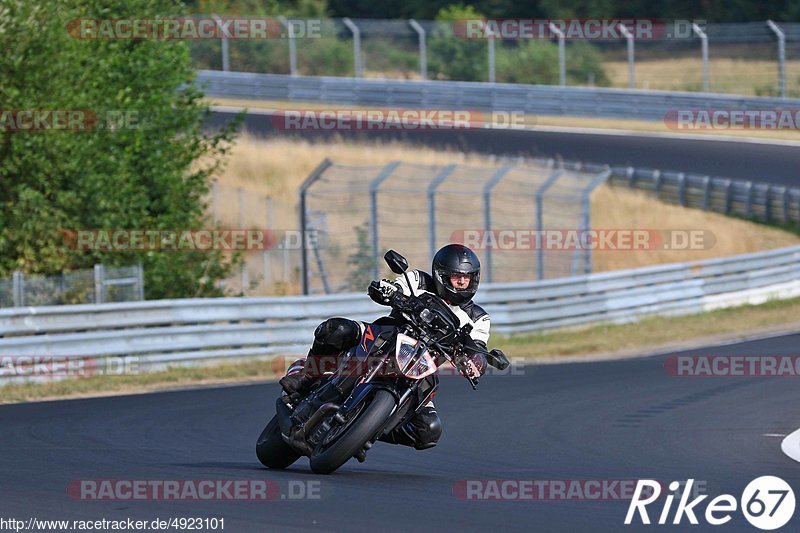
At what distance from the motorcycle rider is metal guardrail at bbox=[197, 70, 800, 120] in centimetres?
2803

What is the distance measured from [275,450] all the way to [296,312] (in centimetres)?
970

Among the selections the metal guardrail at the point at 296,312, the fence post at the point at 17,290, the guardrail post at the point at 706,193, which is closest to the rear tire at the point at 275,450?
the metal guardrail at the point at 296,312

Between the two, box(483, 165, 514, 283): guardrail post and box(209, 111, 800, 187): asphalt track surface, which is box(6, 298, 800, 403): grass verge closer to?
box(483, 165, 514, 283): guardrail post

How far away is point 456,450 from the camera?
10453 millimetres

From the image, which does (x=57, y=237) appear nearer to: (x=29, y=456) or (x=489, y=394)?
(x=489, y=394)

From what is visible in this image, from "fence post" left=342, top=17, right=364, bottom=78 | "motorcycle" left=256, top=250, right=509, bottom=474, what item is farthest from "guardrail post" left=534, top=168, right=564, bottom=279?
"fence post" left=342, top=17, right=364, bottom=78

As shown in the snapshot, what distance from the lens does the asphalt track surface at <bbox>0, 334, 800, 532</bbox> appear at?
694 centimetres

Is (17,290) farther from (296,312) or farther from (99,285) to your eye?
(296,312)

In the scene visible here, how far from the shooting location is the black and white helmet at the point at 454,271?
824 cm

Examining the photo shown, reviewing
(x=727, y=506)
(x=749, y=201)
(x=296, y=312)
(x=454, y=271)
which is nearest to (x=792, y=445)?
(x=727, y=506)

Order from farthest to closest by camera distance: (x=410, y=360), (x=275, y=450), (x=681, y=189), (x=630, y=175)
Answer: (x=630, y=175), (x=681, y=189), (x=275, y=450), (x=410, y=360)

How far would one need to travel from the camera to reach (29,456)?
9633mm

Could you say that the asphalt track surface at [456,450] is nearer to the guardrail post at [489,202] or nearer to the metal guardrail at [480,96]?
the guardrail post at [489,202]

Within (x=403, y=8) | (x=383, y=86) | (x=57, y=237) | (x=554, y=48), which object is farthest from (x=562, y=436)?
(x=403, y=8)
